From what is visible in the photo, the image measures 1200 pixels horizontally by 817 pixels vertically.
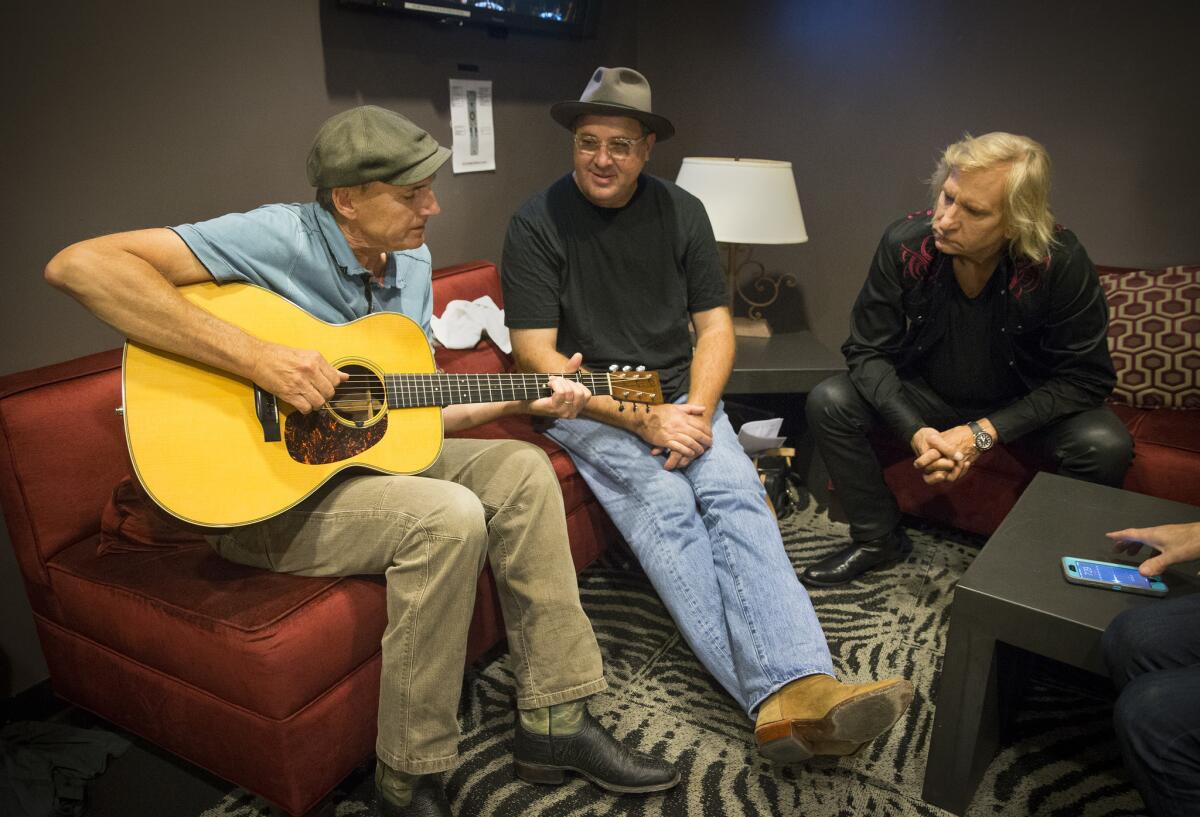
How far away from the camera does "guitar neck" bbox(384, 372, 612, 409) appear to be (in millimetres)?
1564

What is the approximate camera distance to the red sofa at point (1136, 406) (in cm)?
226

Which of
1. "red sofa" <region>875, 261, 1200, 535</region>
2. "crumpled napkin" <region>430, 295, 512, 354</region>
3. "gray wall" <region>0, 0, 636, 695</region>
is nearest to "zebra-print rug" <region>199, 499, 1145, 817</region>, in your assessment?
"red sofa" <region>875, 261, 1200, 535</region>

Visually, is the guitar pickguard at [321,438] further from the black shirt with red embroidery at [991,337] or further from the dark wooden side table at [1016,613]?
the black shirt with red embroidery at [991,337]

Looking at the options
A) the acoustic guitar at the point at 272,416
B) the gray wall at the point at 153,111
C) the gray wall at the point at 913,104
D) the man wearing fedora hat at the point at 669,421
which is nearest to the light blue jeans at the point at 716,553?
the man wearing fedora hat at the point at 669,421

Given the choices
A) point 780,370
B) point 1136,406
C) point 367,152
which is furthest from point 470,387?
point 1136,406

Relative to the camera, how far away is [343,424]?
1.49 m

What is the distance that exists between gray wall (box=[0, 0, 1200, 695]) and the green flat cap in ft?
2.01

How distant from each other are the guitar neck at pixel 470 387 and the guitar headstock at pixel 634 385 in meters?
0.02

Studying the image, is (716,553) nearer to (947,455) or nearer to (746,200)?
(947,455)

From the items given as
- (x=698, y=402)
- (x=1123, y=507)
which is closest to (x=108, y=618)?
(x=698, y=402)

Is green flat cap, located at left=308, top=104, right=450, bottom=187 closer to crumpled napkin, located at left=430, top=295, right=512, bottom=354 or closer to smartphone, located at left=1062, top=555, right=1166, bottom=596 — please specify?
crumpled napkin, located at left=430, top=295, right=512, bottom=354

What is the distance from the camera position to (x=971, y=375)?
2248 millimetres

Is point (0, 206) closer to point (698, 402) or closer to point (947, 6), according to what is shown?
point (698, 402)

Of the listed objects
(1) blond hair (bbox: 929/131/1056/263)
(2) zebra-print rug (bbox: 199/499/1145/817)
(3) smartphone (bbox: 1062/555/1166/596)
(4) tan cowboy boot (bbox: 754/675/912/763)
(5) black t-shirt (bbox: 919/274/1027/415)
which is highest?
(1) blond hair (bbox: 929/131/1056/263)
